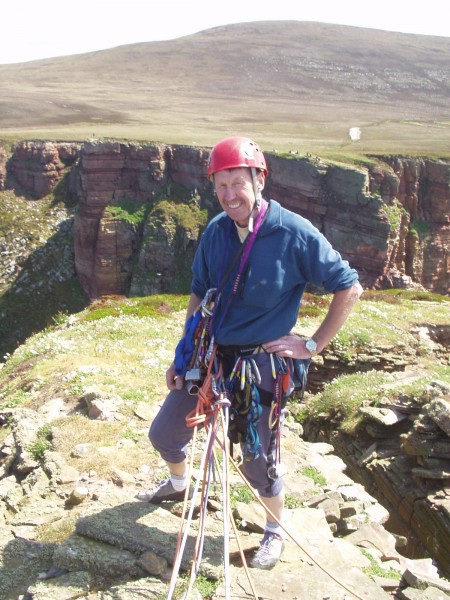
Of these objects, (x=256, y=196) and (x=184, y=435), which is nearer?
(x=256, y=196)

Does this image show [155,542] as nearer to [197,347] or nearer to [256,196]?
[197,347]

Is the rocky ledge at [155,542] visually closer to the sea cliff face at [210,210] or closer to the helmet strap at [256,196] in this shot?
the helmet strap at [256,196]

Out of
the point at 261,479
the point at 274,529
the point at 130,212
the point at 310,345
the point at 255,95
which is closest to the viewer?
the point at 310,345

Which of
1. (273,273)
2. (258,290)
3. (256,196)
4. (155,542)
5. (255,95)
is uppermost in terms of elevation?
(255,95)

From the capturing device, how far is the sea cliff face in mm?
52250

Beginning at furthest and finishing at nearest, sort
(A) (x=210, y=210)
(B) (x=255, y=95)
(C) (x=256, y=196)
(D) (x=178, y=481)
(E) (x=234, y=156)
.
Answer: (B) (x=255, y=95) < (A) (x=210, y=210) < (D) (x=178, y=481) < (C) (x=256, y=196) < (E) (x=234, y=156)

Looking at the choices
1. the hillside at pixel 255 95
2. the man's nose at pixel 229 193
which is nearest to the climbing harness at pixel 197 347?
the man's nose at pixel 229 193

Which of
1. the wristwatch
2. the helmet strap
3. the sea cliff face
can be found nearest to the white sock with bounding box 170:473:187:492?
the wristwatch

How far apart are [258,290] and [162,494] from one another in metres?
2.62

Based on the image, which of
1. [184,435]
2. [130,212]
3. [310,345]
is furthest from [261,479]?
[130,212]

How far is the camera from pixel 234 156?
4465mm

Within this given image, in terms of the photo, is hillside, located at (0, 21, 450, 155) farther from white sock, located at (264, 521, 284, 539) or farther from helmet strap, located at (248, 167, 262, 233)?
white sock, located at (264, 521, 284, 539)

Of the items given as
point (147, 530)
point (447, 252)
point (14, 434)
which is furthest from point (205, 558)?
point (447, 252)

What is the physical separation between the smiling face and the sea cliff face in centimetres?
4873
